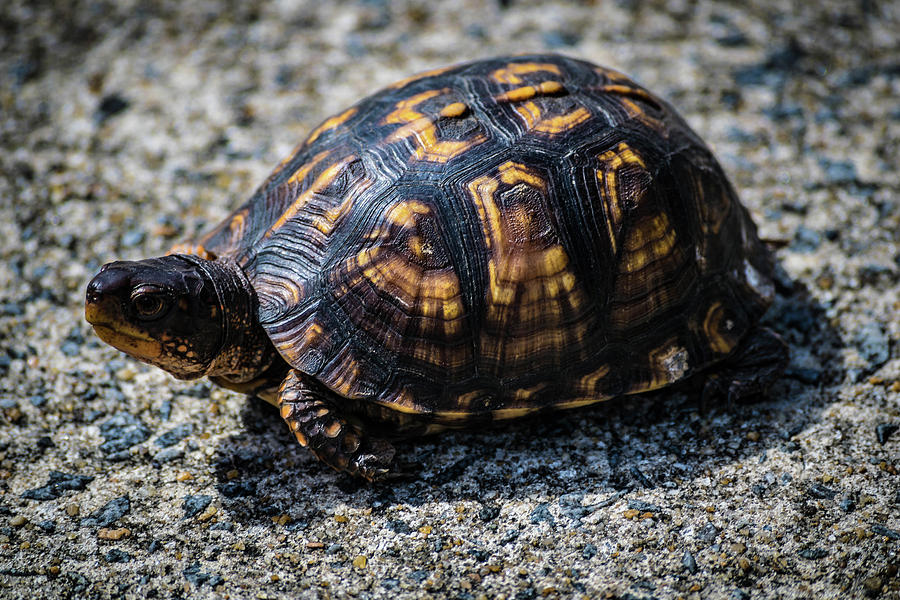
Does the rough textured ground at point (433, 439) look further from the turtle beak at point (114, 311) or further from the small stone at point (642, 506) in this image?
the turtle beak at point (114, 311)

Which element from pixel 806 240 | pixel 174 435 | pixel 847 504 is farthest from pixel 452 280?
pixel 806 240

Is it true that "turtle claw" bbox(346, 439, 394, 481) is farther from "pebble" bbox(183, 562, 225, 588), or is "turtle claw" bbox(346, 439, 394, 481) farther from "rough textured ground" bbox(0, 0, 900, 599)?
"pebble" bbox(183, 562, 225, 588)

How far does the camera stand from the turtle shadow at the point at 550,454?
328 centimetres

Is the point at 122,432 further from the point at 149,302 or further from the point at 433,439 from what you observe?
the point at 433,439

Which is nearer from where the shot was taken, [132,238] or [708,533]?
[708,533]

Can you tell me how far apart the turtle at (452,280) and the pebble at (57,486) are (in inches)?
26.1

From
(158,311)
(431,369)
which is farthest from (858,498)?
(158,311)

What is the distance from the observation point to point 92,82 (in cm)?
573

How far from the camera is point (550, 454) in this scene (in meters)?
3.45

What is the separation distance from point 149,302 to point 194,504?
0.91 m

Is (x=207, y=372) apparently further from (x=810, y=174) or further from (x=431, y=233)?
(x=810, y=174)

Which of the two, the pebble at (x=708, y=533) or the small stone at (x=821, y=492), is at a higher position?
the small stone at (x=821, y=492)

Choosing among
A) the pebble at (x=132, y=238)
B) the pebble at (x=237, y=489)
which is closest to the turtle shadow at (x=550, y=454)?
the pebble at (x=237, y=489)

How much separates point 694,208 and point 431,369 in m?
1.49
